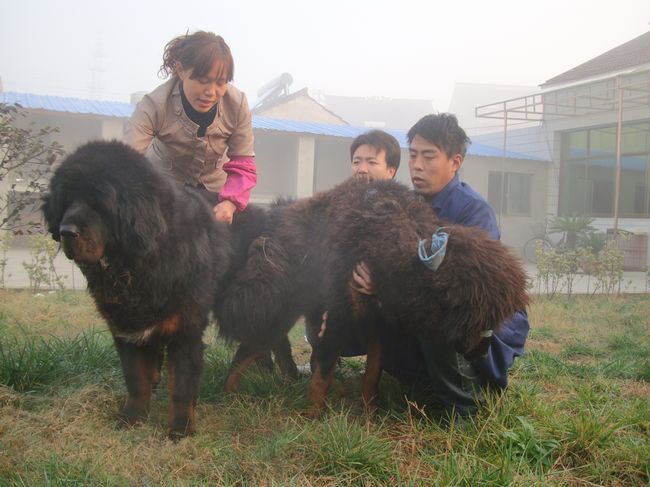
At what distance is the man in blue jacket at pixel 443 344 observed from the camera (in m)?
2.81

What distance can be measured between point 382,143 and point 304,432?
7.82 ft

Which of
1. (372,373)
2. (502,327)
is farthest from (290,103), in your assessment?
(502,327)

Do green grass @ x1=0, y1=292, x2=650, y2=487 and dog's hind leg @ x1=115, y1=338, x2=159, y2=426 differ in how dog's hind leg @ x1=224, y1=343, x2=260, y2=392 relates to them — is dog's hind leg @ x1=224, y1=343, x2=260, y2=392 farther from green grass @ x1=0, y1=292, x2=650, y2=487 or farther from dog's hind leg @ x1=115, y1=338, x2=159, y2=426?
dog's hind leg @ x1=115, y1=338, x2=159, y2=426

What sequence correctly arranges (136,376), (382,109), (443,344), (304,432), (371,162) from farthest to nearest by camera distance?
(382,109)
(371,162)
(136,376)
(443,344)
(304,432)

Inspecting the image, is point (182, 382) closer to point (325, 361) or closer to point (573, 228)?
point (325, 361)

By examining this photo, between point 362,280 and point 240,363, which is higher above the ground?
point 362,280

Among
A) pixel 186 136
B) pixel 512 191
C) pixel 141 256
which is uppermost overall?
pixel 512 191

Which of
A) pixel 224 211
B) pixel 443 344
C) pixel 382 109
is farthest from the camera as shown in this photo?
pixel 382 109

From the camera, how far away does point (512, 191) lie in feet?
58.8

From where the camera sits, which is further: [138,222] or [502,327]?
[502,327]

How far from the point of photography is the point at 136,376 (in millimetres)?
2900

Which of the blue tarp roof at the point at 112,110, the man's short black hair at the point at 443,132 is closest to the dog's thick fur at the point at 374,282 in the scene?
the man's short black hair at the point at 443,132

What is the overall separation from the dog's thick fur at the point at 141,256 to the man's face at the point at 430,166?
4.10 feet

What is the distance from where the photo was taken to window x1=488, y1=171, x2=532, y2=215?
701 inches
